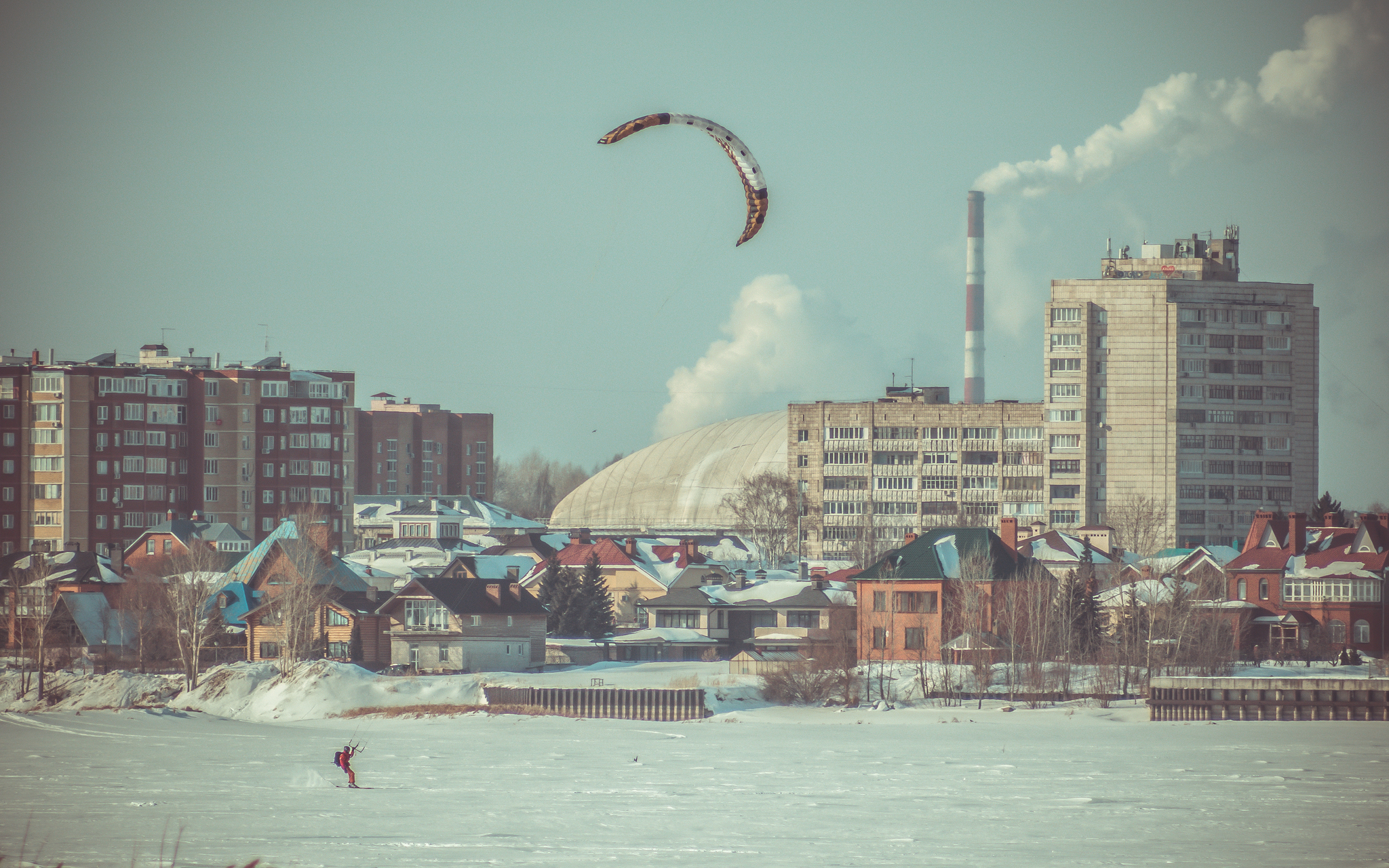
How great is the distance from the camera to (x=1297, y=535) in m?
97.3

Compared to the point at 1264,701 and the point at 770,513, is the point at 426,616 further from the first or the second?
the point at 770,513

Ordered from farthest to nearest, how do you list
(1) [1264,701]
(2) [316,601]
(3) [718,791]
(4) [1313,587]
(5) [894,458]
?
(5) [894,458] → (4) [1313,587] → (2) [316,601] → (1) [1264,701] → (3) [718,791]

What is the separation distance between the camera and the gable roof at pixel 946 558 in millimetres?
84062

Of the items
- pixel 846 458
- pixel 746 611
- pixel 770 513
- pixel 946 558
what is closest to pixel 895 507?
pixel 846 458

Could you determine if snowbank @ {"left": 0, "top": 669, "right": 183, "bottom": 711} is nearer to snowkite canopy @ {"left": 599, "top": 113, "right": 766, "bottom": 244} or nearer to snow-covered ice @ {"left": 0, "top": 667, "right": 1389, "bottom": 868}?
snow-covered ice @ {"left": 0, "top": 667, "right": 1389, "bottom": 868}

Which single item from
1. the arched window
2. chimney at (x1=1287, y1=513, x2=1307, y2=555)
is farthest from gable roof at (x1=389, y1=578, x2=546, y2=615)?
chimney at (x1=1287, y1=513, x2=1307, y2=555)

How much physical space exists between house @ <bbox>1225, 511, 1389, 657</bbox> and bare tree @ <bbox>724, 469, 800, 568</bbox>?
196 feet

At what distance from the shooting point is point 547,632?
91562 millimetres

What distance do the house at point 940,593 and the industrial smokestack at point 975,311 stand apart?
8657 centimetres

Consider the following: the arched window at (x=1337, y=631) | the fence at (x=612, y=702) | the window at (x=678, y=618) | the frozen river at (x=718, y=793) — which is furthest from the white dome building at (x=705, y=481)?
the frozen river at (x=718, y=793)

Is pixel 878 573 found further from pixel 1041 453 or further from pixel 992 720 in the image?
pixel 1041 453

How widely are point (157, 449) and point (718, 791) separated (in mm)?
92412

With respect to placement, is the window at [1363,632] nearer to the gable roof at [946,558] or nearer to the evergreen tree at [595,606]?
the gable roof at [946,558]

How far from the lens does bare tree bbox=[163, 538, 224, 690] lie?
8038 centimetres
